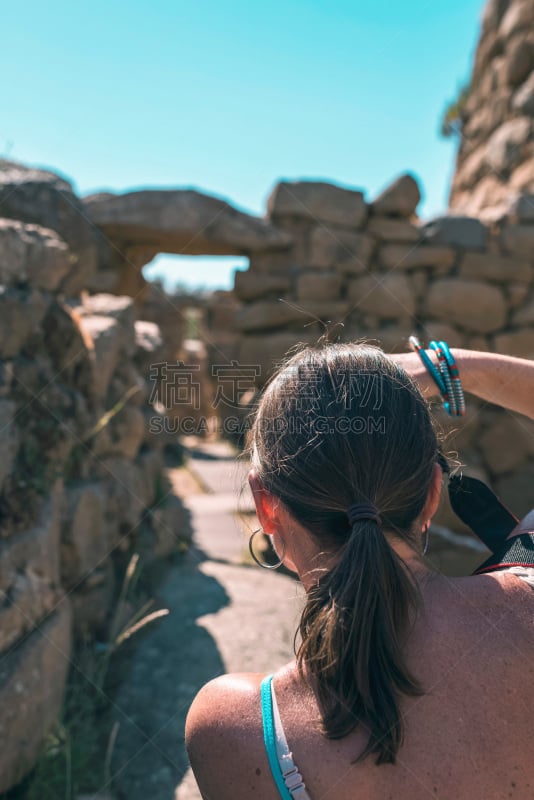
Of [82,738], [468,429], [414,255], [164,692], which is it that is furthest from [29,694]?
[414,255]

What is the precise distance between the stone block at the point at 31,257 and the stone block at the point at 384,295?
2.73 metres

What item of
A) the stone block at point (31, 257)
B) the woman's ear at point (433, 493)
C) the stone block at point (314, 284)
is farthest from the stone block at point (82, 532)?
the stone block at point (314, 284)

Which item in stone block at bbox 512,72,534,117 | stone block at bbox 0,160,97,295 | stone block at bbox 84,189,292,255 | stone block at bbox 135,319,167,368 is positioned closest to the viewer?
stone block at bbox 0,160,97,295

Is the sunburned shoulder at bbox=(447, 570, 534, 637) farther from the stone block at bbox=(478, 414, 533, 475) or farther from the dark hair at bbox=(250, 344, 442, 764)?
the stone block at bbox=(478, 414, 533, 475)

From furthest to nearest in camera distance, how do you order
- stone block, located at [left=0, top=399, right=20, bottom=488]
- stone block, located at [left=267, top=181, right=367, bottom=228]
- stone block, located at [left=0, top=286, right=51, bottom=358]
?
1. stone block, located at [left=267, top=181, right=367, bottom=228]
2. stone block, located at [left=0, top=286, right=51, bottom=358]
3. stone block, located at [left=0, top=399, right=20, bottom=488]

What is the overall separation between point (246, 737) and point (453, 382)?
702 millimetres

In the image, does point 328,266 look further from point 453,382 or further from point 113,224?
point 453,382

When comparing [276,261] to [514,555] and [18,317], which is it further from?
[514,555]

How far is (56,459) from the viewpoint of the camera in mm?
2248

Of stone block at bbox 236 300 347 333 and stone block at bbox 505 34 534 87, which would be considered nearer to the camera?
stone block at bbox 236 300 347 333

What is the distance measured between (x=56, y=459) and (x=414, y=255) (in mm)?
3386

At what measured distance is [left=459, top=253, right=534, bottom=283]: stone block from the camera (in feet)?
15.8

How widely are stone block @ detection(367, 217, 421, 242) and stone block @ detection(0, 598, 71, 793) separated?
145 inches

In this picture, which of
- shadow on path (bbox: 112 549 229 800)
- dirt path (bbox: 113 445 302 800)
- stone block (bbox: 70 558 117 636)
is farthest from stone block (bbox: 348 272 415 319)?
stone block (bbox: 70 558 117 636)
